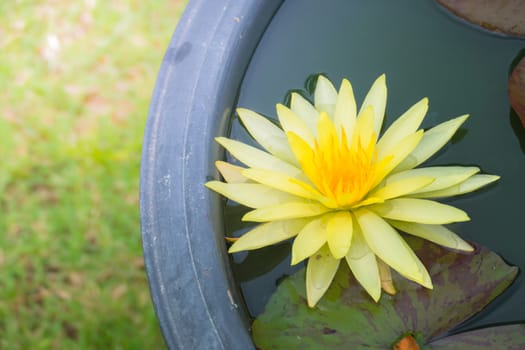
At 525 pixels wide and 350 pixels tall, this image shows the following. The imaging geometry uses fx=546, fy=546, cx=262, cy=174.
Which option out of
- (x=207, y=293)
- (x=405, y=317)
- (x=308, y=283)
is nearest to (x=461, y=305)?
(x=405, y=317)

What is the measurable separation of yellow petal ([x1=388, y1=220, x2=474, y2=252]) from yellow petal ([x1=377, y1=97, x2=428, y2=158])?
0.35ft

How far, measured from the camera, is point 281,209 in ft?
2.35

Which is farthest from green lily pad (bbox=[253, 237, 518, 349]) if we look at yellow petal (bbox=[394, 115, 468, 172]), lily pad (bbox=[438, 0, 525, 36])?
lily pad (bbox=[438, 0, 525, 36])

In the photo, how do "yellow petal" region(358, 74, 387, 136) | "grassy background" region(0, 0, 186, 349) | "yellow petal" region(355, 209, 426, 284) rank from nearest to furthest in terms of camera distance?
"yellow petal" region(355, 209, 426, 284)
"yellow petal" region(358, 74, 387, 136)
"grassy background" region(0, 0, 186, 349)

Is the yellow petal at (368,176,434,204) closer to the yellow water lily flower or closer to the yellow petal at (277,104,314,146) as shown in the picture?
the yellow water lily flower

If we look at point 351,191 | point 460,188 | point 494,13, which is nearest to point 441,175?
point 460,188

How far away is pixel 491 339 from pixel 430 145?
275 mm

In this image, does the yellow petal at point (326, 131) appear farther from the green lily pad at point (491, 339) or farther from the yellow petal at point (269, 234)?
the green lily pad at point (491, 339)

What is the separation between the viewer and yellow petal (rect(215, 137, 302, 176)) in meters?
0.78

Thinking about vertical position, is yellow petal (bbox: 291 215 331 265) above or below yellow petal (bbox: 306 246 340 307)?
above

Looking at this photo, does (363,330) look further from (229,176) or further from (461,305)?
(229,176)

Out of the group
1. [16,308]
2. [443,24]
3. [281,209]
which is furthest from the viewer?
[16,308]

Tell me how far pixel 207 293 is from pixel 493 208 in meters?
0.45

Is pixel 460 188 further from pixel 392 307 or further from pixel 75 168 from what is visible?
pixel 75 168
